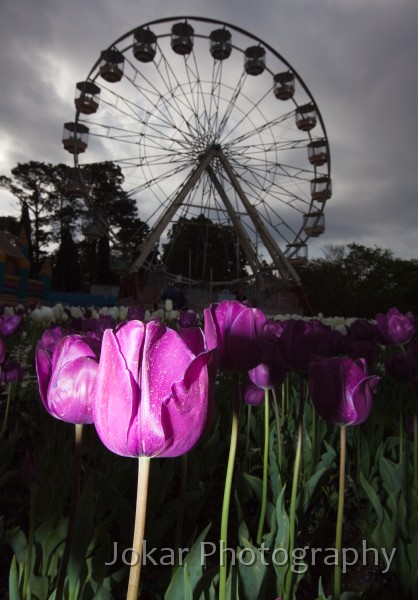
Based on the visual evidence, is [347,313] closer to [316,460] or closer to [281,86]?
[281,86]

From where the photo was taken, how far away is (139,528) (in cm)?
39

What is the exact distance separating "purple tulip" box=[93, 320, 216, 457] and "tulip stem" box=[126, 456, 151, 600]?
26 millimetres

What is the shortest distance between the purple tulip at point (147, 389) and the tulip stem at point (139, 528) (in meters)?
0.03

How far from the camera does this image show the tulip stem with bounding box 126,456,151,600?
1.26 ft

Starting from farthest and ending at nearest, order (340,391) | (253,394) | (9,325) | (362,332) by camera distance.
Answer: (9,325), (362,332), (253,394), (340,391)

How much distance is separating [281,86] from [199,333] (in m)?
18.2

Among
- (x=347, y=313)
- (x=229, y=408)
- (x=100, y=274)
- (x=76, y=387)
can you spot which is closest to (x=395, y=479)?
(x=229, y=408)

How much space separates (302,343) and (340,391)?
0.17 metres

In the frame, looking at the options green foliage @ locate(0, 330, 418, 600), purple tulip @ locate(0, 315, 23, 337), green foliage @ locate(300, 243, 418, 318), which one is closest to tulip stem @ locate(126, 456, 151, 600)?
green foliage @ locate(0, 330, 418, 600)

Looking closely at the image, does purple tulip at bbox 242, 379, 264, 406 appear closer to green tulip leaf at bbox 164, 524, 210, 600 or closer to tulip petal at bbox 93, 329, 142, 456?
green tulip leaf at bbox 164, 524, 210, 600

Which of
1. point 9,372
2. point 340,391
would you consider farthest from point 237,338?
point 9,372

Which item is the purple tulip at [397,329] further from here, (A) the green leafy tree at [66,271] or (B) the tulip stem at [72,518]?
(A) the green leafy tree at [66,271]

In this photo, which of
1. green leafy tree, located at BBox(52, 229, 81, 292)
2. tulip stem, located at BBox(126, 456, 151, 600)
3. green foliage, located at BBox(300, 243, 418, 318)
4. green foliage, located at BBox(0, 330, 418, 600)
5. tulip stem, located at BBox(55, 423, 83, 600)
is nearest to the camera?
tulip stem, located at BBox(126, 456, 151, 600)

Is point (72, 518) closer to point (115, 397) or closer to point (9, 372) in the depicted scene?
point (115, 397)
